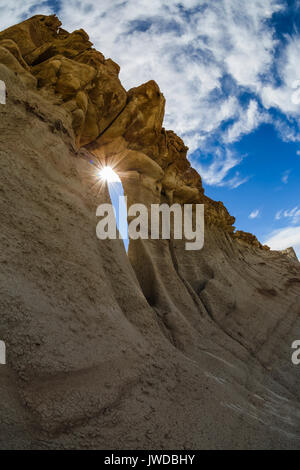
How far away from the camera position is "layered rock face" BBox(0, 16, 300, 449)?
1906 millimetres

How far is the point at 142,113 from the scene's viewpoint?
25.2 feet

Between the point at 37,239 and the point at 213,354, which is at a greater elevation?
the point at 37,239

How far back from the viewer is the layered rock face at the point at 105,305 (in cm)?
191

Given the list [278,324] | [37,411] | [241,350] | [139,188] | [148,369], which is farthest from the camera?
[139,188]

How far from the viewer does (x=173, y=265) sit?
673cm

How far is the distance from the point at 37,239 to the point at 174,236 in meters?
5.18

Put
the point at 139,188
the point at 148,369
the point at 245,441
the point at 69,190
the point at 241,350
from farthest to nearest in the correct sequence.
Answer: the point at 139,188
the point at 241,350
the point at 69,190
the point at 148,369
the point at 245,441

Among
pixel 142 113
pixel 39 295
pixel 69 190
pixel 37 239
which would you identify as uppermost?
pixel 142 113

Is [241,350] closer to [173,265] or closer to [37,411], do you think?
[173,265]

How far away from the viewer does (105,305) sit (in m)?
3.08

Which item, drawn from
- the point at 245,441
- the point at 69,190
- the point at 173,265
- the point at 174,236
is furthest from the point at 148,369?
the point at 174,236

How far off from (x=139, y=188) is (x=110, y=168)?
1243 millimetres

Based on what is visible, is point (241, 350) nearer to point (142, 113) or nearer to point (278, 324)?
point (278, 324)

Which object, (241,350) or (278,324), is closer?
(241,350)
